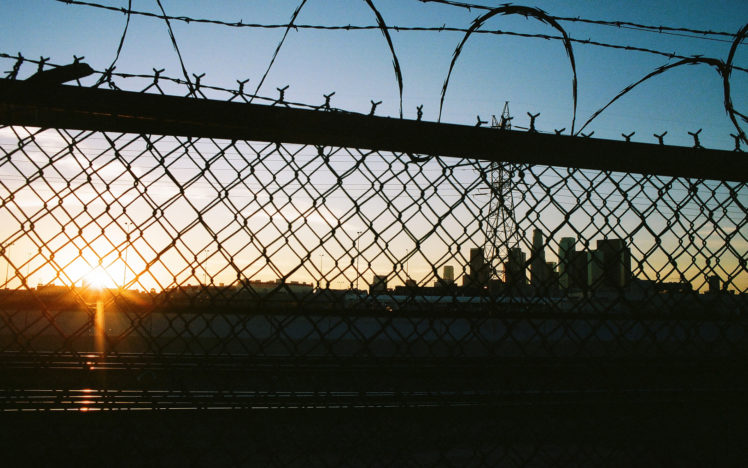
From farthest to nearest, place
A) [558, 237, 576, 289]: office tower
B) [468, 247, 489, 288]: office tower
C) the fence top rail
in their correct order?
[558, 237, 576, 289]: office tower < [468, 247, 489, 288]: office tower < the fence top rail

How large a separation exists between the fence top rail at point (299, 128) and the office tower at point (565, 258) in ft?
1.17

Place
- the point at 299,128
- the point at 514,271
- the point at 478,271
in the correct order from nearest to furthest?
the point at 299,128 → the point at 478,271 → the point at 514,271

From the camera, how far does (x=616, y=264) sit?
185cm

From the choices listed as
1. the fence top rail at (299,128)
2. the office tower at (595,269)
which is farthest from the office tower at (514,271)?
the fence top rail at (299,128)

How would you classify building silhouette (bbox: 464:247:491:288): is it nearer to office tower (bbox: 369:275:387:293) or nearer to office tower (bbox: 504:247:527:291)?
office tower (bbox: 504:247:527:291)

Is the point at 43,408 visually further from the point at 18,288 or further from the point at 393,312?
the point at 393,312

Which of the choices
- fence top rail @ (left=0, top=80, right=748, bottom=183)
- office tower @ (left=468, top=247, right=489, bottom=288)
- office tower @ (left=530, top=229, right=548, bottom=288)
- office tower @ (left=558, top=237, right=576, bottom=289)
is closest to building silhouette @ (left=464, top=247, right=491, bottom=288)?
office tower @ (left=468, top=247, right=489, bottom=288)

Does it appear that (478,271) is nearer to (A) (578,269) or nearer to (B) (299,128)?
(A) (578,269)

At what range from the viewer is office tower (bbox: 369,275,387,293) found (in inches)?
66.7

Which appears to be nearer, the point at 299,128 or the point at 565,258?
the point at 299,128

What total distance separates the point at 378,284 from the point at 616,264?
1.03 metres

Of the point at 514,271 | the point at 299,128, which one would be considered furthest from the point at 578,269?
the point at 299,128

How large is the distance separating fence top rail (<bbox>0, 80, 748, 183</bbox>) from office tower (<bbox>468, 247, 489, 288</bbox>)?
0.42 m

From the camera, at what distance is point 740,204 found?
181 centimetres
